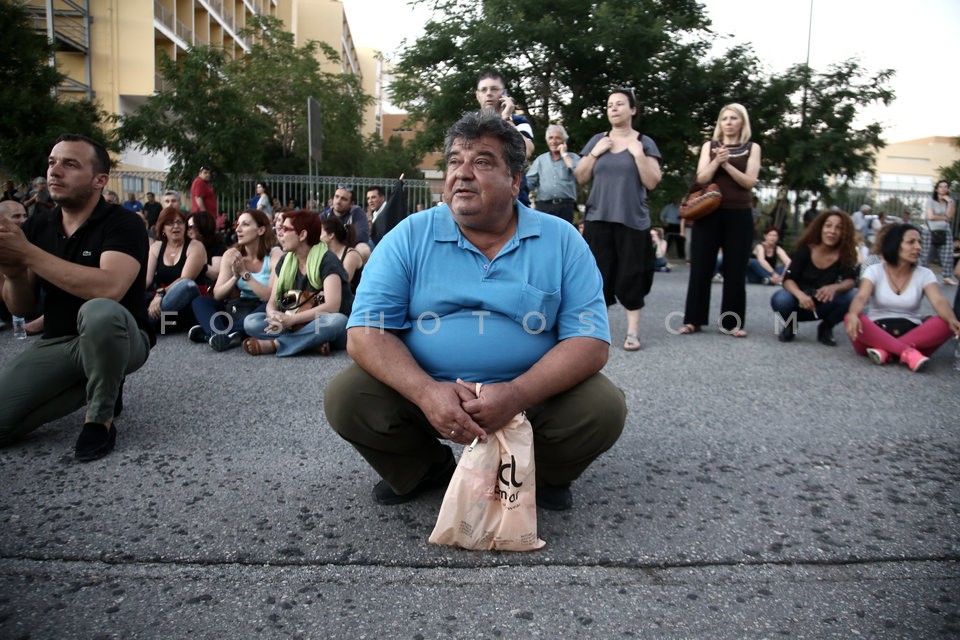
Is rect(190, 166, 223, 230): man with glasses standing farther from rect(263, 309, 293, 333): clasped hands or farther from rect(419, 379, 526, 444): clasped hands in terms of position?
rect(419, 379, 526, 444): clasped hands

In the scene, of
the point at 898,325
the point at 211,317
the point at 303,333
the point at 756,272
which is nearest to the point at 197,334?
the point at 211,317

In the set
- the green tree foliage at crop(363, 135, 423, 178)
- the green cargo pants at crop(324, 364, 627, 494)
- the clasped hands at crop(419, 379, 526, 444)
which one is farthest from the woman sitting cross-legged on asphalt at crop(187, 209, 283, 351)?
the green tree foliage at crop(363, 135, 423, 178)

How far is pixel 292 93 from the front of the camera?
3747 centimetres

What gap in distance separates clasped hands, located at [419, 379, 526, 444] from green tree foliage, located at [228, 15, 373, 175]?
1396 inches

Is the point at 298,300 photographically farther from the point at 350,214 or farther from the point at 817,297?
the point at 817,297

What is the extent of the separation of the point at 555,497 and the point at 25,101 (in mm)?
17253

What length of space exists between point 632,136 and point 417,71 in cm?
1643

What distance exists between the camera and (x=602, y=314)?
3000 mm

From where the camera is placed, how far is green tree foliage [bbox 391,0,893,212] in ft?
67.2

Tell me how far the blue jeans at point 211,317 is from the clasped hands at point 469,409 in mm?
4611

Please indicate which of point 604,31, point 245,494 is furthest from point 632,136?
point 604,31

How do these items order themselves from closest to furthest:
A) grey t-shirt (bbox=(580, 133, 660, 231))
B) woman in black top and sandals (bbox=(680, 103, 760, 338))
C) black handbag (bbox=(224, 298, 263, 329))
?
grey t-shirt (bbox=(580, 133, 660, 231)) → black handbag (bbox=(224, 298, 263, 329)) → woman in black top and sandals (bbox=(680, 103, 760, 338))

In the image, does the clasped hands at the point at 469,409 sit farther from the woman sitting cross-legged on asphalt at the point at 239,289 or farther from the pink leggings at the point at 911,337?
the pink leggings at the point at 911,337

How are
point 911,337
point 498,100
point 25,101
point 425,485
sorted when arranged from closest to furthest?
point 425,485, point 498,100, point 911,337, point 25,101
